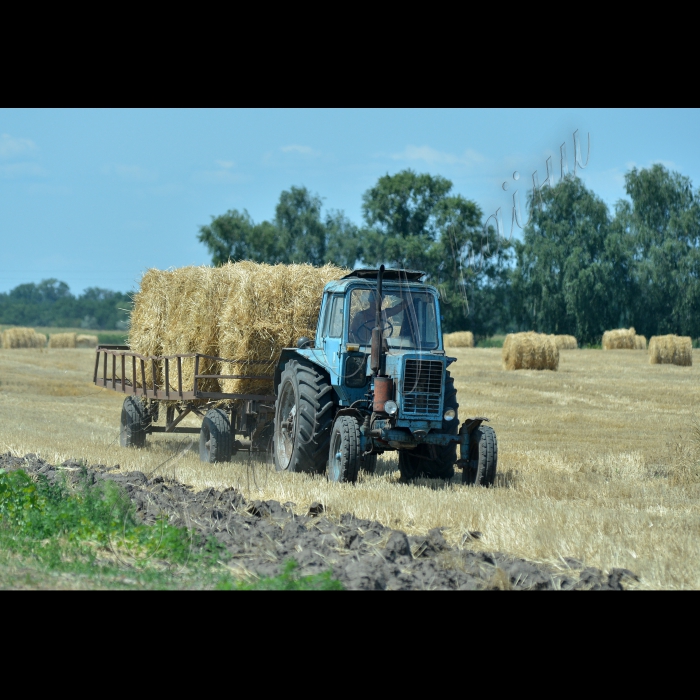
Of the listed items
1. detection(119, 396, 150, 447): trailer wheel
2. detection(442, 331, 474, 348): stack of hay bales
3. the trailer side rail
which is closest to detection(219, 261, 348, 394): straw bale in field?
the trailer side rail

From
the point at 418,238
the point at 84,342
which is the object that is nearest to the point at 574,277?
the point at 418,238

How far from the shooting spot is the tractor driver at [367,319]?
10.2 metres

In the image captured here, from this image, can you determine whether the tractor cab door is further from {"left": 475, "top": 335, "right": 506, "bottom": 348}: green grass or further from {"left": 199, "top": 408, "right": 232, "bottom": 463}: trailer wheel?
{"left": 475, "top": 335, "right": 506, "bottom": 348}: green grass

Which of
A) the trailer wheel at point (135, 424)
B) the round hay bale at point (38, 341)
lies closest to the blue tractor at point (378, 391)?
the trailer wheel at point (135, 424)

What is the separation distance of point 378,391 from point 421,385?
46 cm

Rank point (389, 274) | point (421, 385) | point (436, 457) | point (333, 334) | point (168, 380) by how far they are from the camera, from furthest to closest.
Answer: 1. point (168, 380)
2. point (333, 334)
3. point (389, 274)
4. point (436, 457)
5. point (421, 385)

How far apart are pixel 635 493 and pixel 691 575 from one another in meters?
3.78

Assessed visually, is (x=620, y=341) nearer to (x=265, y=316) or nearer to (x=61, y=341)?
(x=61, y=341)

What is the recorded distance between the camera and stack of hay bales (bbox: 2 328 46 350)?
140 feet

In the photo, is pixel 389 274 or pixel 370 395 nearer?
pixel 370 395

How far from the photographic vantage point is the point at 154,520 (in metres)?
7.65

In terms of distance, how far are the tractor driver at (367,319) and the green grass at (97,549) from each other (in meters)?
3.38

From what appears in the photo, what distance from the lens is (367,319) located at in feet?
33.9
